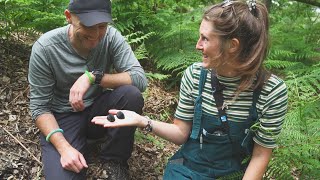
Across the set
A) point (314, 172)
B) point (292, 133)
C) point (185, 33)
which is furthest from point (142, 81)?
point (185, 33)

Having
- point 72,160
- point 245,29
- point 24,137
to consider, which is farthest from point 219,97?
point 24,137

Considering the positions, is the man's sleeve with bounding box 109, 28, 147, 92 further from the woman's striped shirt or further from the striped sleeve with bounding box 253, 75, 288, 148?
the striped sleeve with bounding box 253, 75, 288, 148

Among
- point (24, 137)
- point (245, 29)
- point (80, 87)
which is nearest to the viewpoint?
point (245, 29)

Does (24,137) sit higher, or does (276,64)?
(276,64)

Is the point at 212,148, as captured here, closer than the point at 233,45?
No

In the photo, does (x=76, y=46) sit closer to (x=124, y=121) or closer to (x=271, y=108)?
(x=124, y=121)

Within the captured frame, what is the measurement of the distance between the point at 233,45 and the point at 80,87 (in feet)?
4.00

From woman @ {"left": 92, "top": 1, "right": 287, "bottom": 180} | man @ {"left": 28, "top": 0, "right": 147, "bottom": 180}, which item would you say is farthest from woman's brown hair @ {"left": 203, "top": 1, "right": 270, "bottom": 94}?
man @ {"left": 28, "top": 0, "right": 147, "bottom": 180}

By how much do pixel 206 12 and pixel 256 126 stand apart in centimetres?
77

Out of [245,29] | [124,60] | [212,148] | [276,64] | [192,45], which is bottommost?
[276,64]

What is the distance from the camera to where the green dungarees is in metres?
2.51

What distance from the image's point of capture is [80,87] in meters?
2.93

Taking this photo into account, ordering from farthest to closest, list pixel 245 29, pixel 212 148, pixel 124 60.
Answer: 1. pixel 124 60
2. pixel 212 148
3. pixel 245 29

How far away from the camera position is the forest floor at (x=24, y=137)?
3234 millimetres
